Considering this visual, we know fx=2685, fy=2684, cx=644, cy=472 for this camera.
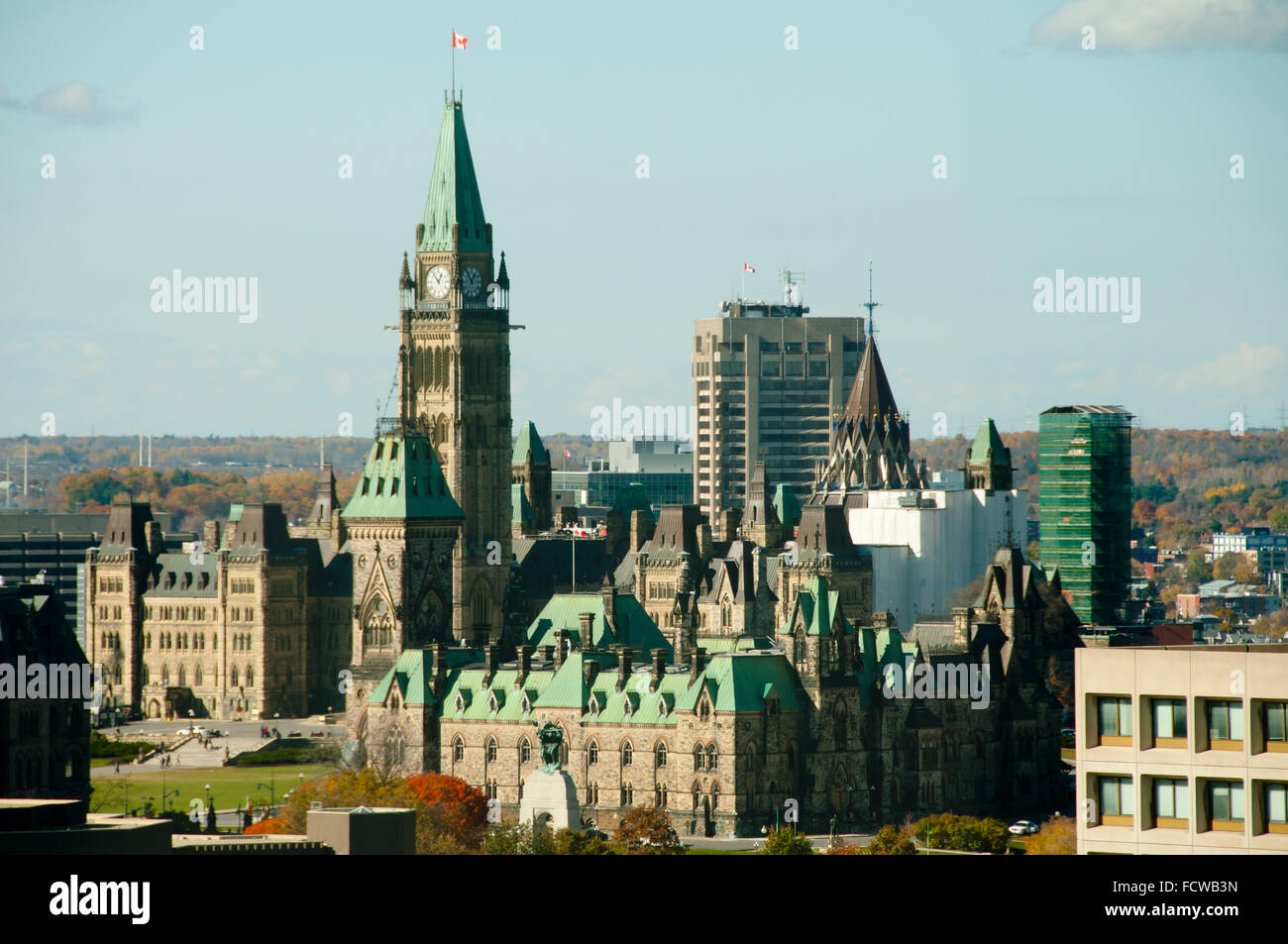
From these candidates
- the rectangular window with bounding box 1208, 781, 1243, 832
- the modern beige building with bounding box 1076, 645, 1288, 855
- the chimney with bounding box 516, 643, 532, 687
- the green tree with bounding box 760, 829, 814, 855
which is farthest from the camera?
the chimney with bounding box 516, 643, 532, 687

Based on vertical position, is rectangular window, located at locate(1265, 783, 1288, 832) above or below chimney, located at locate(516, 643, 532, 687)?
above

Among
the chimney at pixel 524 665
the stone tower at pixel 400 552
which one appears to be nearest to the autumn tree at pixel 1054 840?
the chimney at pixel 524 665

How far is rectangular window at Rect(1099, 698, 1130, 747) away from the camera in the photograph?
70.9 m

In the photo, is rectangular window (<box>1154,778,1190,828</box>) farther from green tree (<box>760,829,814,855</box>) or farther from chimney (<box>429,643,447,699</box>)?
chimney (<box>429,643,447,699</box>)

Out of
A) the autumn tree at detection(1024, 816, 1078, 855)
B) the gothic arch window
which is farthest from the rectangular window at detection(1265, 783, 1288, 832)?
the gothic arch window

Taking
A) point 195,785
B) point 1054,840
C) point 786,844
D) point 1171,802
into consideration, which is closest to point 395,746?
point 195,785

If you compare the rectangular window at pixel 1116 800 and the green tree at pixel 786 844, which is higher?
the rectangular window at pixel 1116 800

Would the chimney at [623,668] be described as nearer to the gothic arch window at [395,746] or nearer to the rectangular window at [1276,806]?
the gothic arch window at [395,746]

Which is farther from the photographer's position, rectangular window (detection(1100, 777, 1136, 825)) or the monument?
the monument

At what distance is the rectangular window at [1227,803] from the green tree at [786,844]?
50799 mm

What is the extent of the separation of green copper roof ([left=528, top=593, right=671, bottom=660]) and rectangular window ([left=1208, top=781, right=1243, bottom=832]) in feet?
304

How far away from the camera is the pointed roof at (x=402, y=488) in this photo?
572 feet
